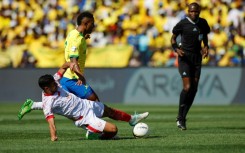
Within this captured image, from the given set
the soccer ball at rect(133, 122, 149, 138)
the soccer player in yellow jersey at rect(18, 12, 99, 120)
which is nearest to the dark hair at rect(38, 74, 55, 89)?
the soccer player in yellow jersey at rect(18, 12, 99, 120)

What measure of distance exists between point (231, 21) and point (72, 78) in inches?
554

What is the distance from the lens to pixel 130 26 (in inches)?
1059

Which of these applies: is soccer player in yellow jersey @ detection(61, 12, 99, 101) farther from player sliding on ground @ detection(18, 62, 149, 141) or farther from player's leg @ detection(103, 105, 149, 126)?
player sliding on ground @ detection(18, 62, 149, 141)

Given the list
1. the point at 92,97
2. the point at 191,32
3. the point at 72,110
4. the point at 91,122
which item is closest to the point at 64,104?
the point at 72,110

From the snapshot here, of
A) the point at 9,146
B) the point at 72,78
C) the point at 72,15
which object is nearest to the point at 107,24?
the point at 72,15

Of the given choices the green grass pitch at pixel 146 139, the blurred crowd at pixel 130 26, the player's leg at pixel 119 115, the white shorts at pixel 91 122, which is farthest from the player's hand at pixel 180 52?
the blurred crowd at pixel 130 26

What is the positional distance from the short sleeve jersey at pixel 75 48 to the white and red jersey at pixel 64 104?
74 cm

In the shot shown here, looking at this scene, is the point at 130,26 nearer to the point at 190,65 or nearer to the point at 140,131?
the point at 190,65

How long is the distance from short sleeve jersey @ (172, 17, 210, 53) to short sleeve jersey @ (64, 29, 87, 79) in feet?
9.13

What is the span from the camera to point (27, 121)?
1720cm

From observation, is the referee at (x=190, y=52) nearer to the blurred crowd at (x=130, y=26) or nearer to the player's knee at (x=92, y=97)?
the player's knee at (x=92, y=97)

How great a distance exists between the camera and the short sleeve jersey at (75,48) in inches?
469

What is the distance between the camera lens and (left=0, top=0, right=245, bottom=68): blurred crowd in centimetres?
2491

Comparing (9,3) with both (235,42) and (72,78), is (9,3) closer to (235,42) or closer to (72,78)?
(235,42)
